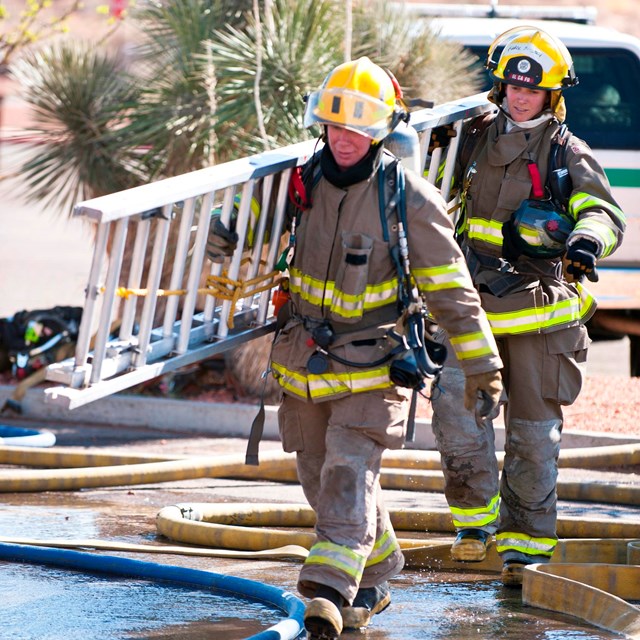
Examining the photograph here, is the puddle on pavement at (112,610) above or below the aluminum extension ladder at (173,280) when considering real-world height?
below

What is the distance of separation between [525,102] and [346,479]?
1692 millimetres

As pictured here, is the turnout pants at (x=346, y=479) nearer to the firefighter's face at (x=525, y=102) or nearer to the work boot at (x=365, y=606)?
the work boot at (x=365, y=606)

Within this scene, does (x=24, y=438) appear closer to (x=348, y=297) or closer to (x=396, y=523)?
(x=396, y=523)

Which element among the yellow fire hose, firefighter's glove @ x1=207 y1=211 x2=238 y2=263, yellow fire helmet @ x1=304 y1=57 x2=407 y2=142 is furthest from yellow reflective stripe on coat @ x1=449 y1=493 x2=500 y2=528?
yellow fire helmet @ x1=304 y1=57 x2=407 y2=142

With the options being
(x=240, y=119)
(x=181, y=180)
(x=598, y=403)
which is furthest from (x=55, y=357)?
(x=181, y=180)

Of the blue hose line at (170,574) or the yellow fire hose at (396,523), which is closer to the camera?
the blue hose line at (170,574)

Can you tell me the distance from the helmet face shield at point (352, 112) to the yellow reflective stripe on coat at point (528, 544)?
1668mm

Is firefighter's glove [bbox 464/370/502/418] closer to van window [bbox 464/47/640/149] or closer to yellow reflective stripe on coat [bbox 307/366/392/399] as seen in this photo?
yellow reflective stripe on coat [bbox 307/366/392/399]

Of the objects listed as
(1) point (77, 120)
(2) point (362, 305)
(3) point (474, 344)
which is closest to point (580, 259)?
(3) point (474, 344)

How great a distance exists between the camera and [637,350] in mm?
9891

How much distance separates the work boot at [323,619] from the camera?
12.6ft

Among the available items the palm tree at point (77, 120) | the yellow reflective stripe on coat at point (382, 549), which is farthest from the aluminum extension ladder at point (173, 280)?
the palm tree at point (77, 120)

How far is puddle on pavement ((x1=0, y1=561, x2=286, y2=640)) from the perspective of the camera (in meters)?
4.09

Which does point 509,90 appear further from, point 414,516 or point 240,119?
point 240,119
